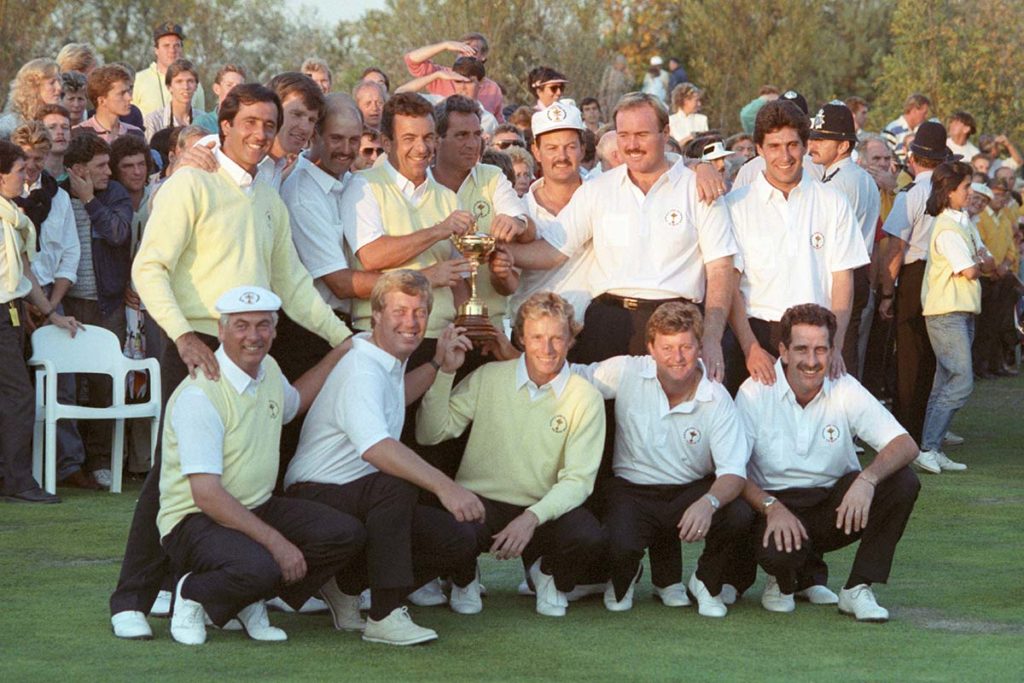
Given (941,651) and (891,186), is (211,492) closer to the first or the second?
(941,651)

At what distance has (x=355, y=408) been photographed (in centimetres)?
703

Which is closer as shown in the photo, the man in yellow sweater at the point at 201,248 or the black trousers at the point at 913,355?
the man in yellow sweater at the point at 201,248

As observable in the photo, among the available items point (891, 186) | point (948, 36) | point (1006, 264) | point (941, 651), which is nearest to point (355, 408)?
point (941, 651)

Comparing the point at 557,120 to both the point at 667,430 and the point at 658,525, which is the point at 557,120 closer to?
the point at 667,430

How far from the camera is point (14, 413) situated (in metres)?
10.5

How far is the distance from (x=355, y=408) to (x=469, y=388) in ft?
2.48

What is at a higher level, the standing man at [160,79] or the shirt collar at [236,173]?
the standing man at [160,79]

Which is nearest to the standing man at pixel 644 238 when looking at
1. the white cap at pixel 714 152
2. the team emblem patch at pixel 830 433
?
the team emblem patch at pixel 830 433

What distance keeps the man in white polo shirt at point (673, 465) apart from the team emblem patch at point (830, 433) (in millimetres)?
359

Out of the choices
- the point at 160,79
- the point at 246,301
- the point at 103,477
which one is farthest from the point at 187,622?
the point at 160,79

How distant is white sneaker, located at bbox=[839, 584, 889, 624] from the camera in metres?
7.31

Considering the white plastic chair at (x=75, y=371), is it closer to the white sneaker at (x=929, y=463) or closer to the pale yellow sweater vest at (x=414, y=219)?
the pale yellow sweater vest at (x=414, y=219)

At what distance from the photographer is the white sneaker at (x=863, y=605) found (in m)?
7.31

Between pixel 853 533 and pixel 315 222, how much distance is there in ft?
8.41
